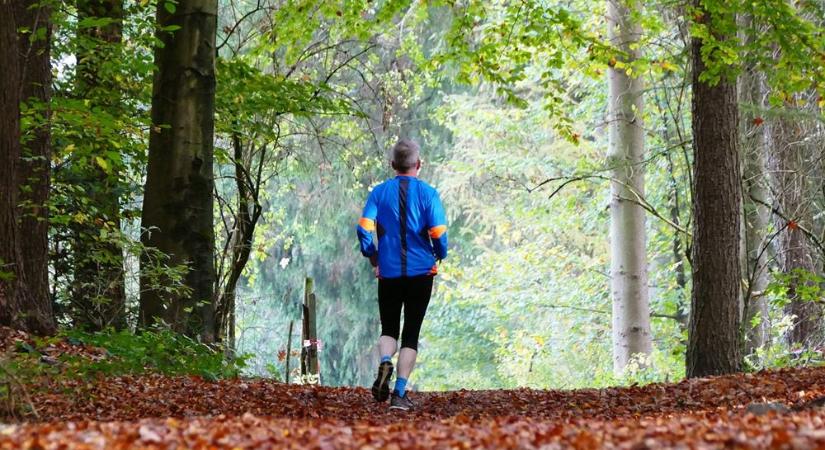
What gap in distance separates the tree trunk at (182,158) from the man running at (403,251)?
10.3 ft

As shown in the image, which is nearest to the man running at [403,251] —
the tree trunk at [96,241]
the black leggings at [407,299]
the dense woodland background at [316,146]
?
the black leggings at [407,299]

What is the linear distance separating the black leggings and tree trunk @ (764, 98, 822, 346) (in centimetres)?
800

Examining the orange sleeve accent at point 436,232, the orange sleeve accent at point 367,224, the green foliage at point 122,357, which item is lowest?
the green foliage at point 122,357

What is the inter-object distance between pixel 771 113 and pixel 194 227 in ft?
22.8

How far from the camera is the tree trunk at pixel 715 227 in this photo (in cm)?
950

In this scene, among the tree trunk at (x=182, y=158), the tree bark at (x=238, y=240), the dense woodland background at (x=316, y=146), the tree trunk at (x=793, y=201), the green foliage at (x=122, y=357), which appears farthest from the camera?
the tree trunk at (x=793, y=201)

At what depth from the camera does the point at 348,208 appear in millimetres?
25688

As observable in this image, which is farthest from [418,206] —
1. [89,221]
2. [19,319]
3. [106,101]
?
[106,101]

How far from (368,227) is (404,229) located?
0.28 metres

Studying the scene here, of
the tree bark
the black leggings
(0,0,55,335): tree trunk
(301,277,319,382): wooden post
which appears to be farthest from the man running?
(301,277,319,382): wooden post

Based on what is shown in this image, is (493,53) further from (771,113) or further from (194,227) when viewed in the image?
(194,227)

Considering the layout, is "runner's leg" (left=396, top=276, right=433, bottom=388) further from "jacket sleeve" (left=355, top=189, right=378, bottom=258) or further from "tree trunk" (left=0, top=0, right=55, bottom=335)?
"tree trunk" (left=0, top=0, right=55, bottom=335)

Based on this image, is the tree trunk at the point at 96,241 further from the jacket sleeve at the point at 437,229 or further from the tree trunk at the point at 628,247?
the tree trunk at the point at 628,247

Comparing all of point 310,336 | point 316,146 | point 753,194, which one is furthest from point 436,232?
point 316,146
